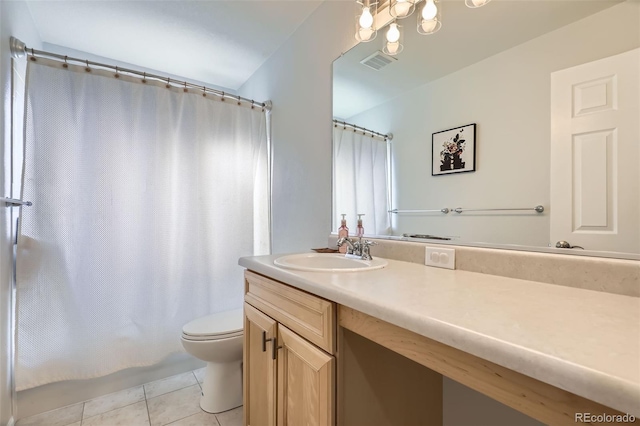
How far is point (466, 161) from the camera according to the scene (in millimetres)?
1061

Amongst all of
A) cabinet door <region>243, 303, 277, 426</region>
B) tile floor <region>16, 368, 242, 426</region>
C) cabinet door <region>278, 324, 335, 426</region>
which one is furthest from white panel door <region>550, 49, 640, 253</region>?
tile floor <region>16, 368, 242, 426</region>

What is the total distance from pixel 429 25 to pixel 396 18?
0.59ft

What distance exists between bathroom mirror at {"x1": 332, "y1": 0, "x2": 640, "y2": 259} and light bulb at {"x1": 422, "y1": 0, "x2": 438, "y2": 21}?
0.04m

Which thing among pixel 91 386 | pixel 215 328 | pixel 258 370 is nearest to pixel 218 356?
pixel 215 328

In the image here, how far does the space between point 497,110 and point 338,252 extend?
89cm

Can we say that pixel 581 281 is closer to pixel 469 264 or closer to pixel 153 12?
pixel 469 264

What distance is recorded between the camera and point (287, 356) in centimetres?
96

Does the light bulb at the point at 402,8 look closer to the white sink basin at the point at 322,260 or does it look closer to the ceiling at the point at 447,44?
the ceiling at the point at 447,44

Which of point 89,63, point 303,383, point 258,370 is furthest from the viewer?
point 89,63

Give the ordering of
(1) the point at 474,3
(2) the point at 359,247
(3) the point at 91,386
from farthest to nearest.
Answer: (3) the point at 91,386
(2) the point at 359,247
(1) the point at 474,3

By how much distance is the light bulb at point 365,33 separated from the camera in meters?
1.37

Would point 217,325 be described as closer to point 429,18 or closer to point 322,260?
point 322,260

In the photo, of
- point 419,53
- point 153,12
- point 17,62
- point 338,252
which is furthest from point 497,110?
point 17,62

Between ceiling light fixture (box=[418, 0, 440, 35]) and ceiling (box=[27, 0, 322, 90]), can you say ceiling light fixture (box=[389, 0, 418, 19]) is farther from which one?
ceiling (box=[27, 0, 322, 90])
